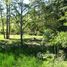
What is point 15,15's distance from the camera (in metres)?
32.8

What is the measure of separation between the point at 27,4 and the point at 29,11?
44.1 inches

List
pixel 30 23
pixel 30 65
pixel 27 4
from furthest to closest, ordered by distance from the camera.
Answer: pixel 30 23 < pixel 27 4 < pixel 30 65

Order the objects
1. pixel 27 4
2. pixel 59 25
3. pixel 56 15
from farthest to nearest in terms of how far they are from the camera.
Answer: pixel 27 4
pixel 56 15
pixel 59 25

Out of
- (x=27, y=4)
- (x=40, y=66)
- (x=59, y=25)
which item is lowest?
(x=40, y=66)

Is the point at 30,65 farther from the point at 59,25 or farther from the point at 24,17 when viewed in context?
the point at 24,17

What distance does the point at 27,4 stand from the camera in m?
30.8

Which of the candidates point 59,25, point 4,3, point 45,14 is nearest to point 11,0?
point 4,3

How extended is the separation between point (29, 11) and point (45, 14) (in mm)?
6333

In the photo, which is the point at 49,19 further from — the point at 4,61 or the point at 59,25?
the point at 4,61

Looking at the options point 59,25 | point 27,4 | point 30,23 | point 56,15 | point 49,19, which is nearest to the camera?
point 59,25

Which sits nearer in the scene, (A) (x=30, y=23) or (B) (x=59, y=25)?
(B) (x=59, y=25)

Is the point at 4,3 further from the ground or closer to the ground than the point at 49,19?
further from the ground

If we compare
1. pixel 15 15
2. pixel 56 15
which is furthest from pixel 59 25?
pixel 15 15

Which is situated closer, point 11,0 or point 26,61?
point 26,61
